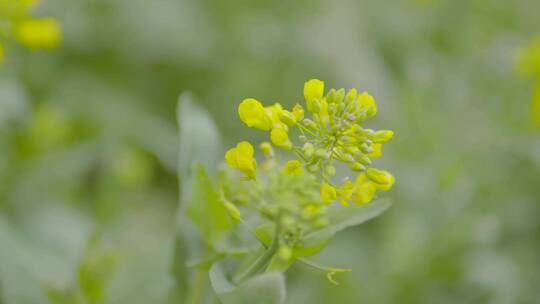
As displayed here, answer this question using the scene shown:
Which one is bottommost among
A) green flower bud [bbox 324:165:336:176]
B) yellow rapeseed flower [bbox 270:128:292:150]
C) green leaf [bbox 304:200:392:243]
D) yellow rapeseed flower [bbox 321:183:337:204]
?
green leaf [bbox 304:200:392:243]

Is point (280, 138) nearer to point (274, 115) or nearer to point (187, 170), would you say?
point (274, 115)

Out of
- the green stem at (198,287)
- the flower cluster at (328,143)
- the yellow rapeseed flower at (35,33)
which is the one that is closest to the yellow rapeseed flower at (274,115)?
the flower cluster at (328,143)

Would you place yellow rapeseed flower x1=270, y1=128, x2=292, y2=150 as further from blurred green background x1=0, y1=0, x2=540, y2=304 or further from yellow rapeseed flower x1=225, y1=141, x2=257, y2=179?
blurred green background x1=0, y1=0, x2=540, y2=304

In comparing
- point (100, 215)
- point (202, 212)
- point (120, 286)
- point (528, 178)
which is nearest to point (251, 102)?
point (202, 212)

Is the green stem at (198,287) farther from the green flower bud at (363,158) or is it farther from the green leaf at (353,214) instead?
the green flower bud at (363,158)

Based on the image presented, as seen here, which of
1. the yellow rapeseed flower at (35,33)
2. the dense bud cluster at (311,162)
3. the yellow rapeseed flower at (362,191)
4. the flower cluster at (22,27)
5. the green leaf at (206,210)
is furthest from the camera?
the yellow rapeseed flower at (35,33)

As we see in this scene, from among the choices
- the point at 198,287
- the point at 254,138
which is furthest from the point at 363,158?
the point at 254,138

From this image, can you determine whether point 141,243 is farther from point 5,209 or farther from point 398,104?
point 398,104

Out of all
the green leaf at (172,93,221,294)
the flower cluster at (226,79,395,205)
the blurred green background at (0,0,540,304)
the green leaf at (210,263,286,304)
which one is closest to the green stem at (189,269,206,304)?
the green leaf at (172,93,221,294)
